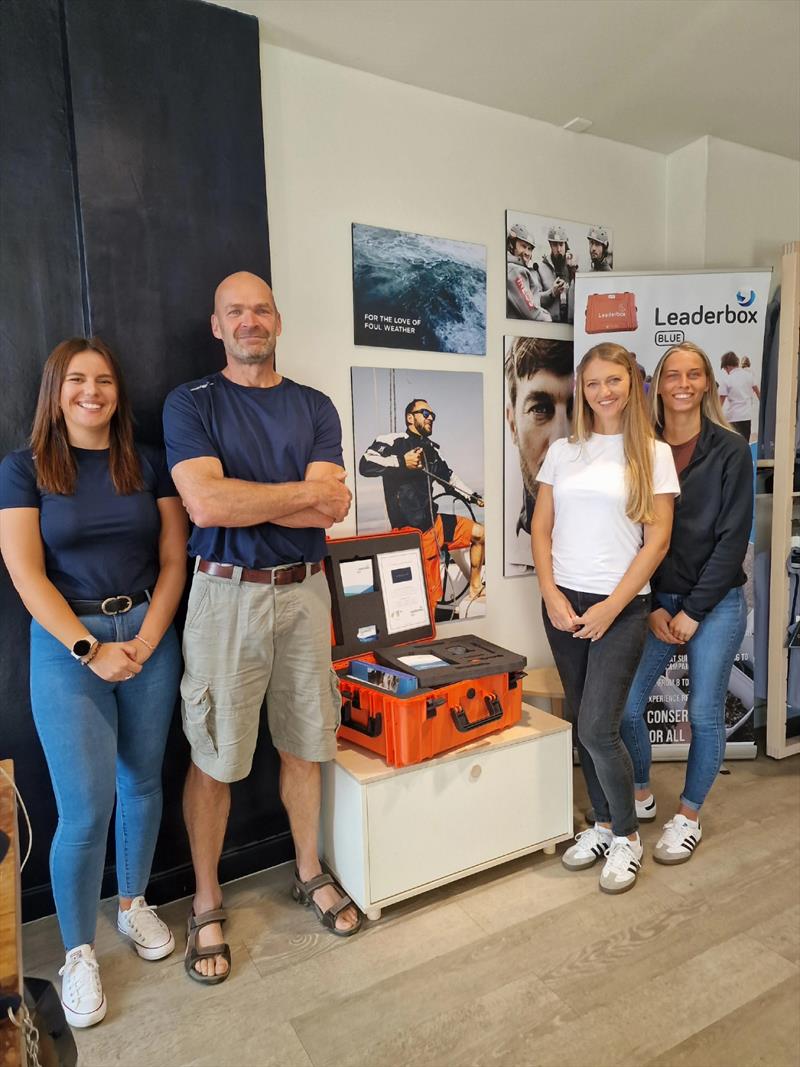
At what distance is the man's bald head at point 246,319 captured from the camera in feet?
6.42

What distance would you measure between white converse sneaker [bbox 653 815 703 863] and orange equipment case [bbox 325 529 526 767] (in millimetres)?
658

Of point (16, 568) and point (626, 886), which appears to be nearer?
point (16, 568)

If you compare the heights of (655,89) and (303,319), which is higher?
(655,89)

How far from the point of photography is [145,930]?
78.1 inches

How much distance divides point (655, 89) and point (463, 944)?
3.17 metres

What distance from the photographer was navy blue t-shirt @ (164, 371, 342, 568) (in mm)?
1907

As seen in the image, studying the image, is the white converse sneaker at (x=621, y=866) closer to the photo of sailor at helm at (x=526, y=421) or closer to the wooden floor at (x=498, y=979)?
the wooden floor at (x=498, y=979)

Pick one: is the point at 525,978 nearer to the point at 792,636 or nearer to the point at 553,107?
the point at 792,636

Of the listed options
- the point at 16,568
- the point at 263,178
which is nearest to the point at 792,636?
the point at 263,178

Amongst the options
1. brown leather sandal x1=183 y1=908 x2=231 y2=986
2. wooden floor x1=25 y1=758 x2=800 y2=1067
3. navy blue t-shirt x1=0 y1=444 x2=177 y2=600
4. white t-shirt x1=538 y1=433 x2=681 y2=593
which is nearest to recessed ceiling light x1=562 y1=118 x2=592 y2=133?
white t-shirt x1=538 y1=433 x2=681 y2=593

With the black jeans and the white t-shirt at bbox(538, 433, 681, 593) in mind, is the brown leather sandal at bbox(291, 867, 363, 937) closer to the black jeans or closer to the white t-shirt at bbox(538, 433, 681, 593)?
the black jeans

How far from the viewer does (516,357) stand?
9.81 feet

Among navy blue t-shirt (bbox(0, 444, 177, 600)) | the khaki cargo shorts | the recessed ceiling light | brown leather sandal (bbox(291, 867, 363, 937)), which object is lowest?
brown leather sandal (bbox(291, 867, 363, 937))

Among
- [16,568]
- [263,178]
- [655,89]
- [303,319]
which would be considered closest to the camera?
[16,568]
